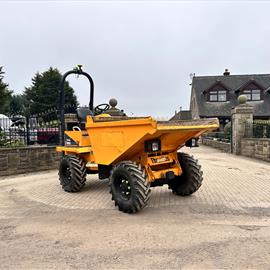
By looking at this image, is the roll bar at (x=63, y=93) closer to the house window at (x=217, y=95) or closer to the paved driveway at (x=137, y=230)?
the paved driveway at (x=137, y=230)

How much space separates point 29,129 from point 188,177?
23.4 ft

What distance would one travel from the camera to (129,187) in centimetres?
529

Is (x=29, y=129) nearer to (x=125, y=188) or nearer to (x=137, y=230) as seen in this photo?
(x=125, y=188)

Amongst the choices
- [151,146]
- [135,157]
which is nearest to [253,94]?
[135,157]

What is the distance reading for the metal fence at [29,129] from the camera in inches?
433

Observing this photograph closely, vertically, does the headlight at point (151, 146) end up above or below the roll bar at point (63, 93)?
below

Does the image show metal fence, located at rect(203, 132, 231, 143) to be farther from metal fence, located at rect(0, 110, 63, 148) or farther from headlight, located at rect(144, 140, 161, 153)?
headlight, located at rect(144, 140, 161, 153)

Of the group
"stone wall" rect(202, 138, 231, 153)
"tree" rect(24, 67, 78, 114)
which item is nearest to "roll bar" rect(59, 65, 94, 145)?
"stone wall" rect(202, 138, 231, 153)

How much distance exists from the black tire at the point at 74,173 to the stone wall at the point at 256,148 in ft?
26.9

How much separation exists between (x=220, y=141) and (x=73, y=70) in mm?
12957

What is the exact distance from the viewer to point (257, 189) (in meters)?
7.15

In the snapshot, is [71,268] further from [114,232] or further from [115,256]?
[114,232]

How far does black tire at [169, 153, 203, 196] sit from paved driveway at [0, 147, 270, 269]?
0.18 metres

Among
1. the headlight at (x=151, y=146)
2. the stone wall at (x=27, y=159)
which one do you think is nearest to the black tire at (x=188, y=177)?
the headlight at (x=151, y=146)
